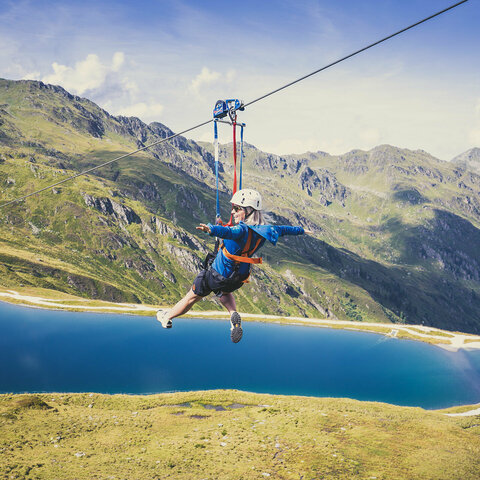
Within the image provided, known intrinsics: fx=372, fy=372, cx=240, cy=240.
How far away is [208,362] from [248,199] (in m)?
80.9

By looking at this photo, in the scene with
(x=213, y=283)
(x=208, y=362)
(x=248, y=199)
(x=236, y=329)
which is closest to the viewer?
(x=248, y=199)

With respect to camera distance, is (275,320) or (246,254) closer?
(246,254)

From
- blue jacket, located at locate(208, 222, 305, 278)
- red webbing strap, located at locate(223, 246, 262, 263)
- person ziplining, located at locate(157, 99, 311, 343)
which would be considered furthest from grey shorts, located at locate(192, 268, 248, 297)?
red webbing strap, located at locate(223, 246, 262, 263)

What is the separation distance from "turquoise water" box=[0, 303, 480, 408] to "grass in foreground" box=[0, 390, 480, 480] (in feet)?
94.4

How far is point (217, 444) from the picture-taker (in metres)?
31.7

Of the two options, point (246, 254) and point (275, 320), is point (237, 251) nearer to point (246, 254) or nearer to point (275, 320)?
point (246, 254)

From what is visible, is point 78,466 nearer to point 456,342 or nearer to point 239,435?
point 239,435

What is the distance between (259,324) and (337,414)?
9169 cm

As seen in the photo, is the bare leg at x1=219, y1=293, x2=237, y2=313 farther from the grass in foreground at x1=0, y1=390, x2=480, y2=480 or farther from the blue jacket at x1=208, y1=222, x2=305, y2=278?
the grass in foreground at x1=0, y1=390, x2=480, y2=480

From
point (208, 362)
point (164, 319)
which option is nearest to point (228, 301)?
point (164, 319)

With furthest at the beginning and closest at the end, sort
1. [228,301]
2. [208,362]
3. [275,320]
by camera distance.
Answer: [275,320], [208,362], [228,301]

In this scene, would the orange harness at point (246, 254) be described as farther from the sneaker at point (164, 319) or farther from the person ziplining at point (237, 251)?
the sneaker at point (164, 319)

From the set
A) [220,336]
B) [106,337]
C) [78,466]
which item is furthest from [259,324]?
[78,466]

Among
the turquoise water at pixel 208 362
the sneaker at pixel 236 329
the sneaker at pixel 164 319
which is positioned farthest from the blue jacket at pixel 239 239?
the turquoise water at pixel 208 362
